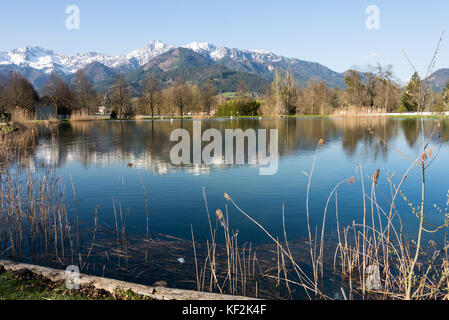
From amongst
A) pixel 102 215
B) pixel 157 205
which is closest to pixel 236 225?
pixel 157 205

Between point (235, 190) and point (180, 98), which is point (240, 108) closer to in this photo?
point (180, 98)

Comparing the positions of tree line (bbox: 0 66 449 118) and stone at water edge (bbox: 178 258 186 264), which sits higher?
tree line (bbox: 0 66 449 118)

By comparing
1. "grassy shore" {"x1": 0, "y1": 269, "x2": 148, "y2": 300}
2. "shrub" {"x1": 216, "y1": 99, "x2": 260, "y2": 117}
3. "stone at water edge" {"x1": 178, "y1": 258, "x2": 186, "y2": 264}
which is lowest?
"stone at water edge" {"x1": 178, "y1": 258, "x2": 186, "y2": 264}

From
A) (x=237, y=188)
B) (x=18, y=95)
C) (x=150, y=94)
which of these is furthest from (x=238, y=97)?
(x=237, y=188)

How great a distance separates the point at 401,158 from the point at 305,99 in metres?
74.4

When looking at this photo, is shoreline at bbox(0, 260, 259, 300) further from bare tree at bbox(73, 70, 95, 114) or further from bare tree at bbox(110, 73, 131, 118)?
bare tree at bbox(110, 73, 131, 118)

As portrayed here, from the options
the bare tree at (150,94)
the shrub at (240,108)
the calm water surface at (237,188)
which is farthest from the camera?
the bare tree at (150,94)

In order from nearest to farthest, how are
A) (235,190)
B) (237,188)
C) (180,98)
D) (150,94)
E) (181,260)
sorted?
1. (181,260)
2. (235,190)
3. (237,188)
4. (150,94)
5. (180,98)

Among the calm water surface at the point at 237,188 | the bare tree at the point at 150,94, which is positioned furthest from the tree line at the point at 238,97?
the calm water surface at the point at 237,188

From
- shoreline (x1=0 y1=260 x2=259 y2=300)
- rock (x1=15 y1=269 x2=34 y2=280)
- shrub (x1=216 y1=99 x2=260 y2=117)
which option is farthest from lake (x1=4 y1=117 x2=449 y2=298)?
shrub (x1=216 y1=99 x2=260 y2=117)

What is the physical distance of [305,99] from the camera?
294 ft

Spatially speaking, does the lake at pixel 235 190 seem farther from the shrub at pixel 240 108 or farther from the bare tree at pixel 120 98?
the shrub at pixel 240 108

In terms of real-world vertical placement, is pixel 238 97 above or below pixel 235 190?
above
